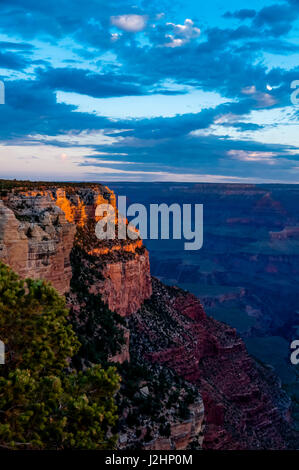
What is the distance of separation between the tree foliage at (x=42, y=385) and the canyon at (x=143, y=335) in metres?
8.08

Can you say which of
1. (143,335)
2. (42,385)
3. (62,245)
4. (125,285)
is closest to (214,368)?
(143,335)

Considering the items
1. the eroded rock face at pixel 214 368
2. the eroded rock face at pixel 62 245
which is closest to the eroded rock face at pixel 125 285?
the eroded rock face at pixel 62 245

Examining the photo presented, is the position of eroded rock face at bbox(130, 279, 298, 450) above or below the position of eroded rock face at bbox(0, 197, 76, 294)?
below

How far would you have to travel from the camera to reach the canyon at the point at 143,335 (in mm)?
28859

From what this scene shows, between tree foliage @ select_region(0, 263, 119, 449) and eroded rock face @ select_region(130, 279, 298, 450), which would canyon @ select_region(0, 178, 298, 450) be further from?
tree foliage @ select_region(0, 263, 119, 449)

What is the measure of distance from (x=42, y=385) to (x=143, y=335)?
1223 inches

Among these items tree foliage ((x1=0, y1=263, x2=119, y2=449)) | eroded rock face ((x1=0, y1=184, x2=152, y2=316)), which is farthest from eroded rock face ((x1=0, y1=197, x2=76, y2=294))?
tree foliage ((x1=0, y1=263, x2=119, y2=449))

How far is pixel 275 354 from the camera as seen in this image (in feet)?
341

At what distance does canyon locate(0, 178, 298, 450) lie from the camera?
2886cm

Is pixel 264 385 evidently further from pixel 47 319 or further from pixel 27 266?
pixel 47 319

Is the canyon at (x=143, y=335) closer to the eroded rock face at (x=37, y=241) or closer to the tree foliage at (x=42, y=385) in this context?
the eroded rock face at (x=37, y=241)

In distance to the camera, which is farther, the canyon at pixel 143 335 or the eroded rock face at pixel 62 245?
the canyon at pixel 143 335

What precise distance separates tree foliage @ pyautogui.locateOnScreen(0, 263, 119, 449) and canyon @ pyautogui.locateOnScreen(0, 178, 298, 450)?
8.08 metres

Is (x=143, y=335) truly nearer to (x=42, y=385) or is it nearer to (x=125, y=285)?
(x=125, y=285)
